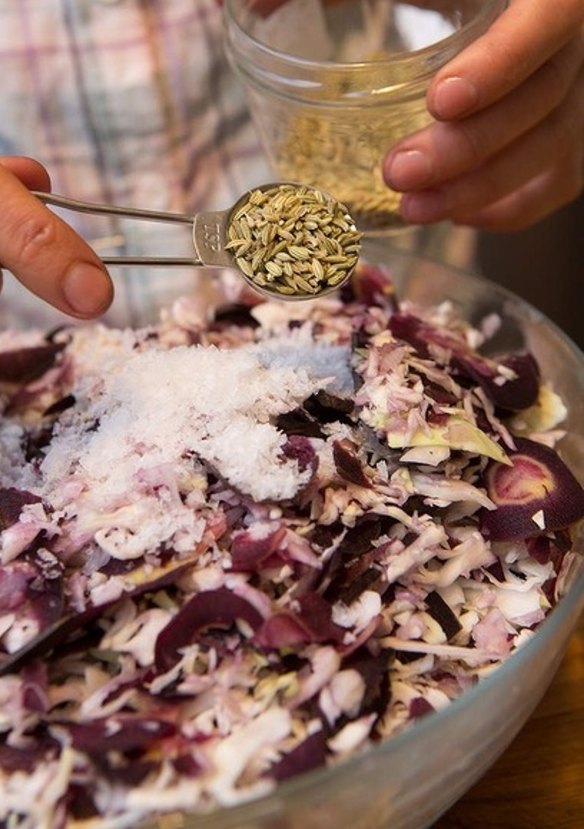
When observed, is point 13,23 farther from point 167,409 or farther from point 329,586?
point 329,586

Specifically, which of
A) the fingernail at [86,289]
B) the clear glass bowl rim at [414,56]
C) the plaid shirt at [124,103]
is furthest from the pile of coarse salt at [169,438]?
the plaid shirt at [124,103]

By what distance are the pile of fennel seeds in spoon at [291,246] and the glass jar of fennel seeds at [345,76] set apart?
23 centimetres

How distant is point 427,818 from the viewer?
75 cm

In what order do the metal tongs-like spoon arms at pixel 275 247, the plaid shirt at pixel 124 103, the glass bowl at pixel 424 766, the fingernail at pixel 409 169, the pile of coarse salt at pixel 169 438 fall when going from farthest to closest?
1. the plaid shirt at pixel 124 103
2. the fingernail at pixel 409 169
3. the metal tongs-like spoon arms at pixel 275 247
4. the pile of coarse salt at pixel 169 438
5. the glass bowl at pixel 424 766

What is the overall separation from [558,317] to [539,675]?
1.34 m

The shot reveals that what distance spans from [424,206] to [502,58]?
0.70 ft

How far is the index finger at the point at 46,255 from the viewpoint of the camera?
0.81 metres

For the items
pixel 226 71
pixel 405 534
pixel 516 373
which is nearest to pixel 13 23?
pixel 226 71

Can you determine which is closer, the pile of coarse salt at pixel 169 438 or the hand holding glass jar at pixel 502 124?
the pile of coarse salt at pixel 169 438

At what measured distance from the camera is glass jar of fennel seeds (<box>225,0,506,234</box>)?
111 centimetres

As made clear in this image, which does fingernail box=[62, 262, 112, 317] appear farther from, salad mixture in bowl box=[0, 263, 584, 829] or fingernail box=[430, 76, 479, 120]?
fingernail box=[430, 76, 479, 120]

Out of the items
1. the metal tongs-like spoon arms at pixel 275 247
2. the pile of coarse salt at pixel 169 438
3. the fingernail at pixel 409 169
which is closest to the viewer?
the pile of coarse salt at pixel 169 438

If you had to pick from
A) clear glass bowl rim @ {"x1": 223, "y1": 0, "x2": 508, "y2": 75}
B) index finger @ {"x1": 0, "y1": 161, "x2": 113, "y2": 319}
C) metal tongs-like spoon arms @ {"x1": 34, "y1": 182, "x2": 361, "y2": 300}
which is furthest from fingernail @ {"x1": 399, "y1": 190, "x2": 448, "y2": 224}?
index finger @ {"x1": 0, "y1": 161, "x2": 113, "y2": 319}

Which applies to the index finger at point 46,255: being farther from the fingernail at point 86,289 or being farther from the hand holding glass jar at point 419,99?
the hand holding glass jar at point 419,99
